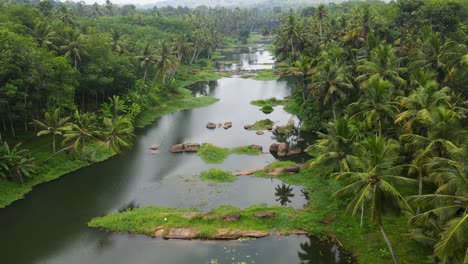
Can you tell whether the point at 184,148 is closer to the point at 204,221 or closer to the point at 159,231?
the point at 204,221

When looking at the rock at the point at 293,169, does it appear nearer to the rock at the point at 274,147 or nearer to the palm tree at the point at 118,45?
the rock at the point at 274,147

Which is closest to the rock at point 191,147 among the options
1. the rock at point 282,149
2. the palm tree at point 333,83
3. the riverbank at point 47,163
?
the riverbank at point 47,163

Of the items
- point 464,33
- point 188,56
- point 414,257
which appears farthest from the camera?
point 188,56

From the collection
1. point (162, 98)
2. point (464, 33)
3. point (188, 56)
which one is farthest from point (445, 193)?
point (188, 56)

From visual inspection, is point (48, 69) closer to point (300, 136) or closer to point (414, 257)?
point (300, 136)

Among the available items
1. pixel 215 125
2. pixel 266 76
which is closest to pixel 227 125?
pixel 215 125

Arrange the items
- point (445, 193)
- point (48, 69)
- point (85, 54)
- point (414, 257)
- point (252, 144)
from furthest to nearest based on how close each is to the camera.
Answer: point (85, 54) → point (252, 144) → point (48, 69) → point (414, 257) → point (445, 193)
